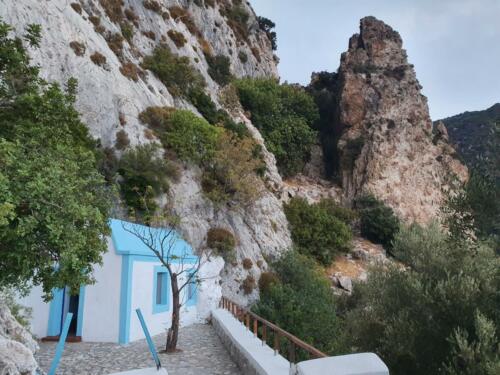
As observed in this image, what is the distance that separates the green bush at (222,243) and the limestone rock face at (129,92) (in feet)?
1.62

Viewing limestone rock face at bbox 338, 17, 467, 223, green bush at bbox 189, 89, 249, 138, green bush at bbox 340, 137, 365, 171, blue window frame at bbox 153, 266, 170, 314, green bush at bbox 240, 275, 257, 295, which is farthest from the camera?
green bush at bbox 340, 137, 365, 171

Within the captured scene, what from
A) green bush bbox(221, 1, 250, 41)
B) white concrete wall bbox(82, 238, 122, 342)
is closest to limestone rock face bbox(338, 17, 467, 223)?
green bush bbox(221, 1, 250, 41)

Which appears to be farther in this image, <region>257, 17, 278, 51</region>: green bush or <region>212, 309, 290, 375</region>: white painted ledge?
<region>257, 17, 278, 51</region>: green bush

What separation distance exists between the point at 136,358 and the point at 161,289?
18.4ft

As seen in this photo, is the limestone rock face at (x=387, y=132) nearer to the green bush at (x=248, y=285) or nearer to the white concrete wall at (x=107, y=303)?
the green bush at (x=248, y=285)

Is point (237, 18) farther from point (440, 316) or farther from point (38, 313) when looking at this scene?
point (440, 316)

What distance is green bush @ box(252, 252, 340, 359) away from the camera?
17000 millimetres

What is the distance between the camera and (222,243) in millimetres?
22703

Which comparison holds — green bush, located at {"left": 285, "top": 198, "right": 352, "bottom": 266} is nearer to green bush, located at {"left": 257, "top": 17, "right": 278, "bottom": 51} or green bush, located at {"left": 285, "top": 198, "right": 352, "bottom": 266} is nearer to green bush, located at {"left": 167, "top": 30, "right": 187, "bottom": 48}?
green bush, located at {"left": 167, "top": 30, "right": 187, "bottom": 48}

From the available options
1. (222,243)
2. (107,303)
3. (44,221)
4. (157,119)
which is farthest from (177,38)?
(44,221)

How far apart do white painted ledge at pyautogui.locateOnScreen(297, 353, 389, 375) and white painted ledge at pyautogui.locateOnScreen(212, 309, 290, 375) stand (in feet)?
10.3

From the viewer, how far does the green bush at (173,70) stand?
3269 cm

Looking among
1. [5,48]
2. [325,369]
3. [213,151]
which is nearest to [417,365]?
[325,369]

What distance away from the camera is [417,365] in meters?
9.09
